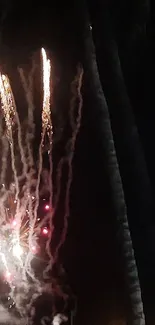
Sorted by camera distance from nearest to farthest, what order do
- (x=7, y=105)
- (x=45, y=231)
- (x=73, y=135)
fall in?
1. (x=7, y=105)
2. (x=73, y=135)
3. (x=45, y=231)

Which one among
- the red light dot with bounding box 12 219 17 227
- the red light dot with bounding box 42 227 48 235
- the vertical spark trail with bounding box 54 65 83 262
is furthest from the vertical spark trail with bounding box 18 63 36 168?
the red light dot with bounding box 42 227 48 235

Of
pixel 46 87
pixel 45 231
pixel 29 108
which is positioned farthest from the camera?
pixel 45 231

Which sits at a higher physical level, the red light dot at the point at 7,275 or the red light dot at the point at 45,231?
the red light dot at the point at 45,231

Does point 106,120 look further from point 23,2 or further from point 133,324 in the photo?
point 133,324

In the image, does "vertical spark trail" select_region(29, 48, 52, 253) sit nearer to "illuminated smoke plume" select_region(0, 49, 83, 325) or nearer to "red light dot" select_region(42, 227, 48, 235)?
"illuminated smoke plume" select_region(0, 49, 83, 325)

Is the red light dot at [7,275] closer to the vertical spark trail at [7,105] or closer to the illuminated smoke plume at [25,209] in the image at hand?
the illuminated smoke plume at [25,209]

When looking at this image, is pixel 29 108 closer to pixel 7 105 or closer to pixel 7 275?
pixel 7 105

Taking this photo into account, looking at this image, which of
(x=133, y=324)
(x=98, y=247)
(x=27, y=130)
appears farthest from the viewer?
(x=98, y=247)

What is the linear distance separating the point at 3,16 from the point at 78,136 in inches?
57.3

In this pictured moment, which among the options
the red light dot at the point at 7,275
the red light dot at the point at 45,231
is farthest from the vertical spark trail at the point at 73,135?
the red light dot at the point at 7,275

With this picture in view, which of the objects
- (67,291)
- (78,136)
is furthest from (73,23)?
(67,291)

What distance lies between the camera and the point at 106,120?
5.13 meters

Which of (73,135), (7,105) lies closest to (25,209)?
(73,135)

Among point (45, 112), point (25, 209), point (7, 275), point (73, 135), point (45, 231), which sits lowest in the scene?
point (7, 275)
